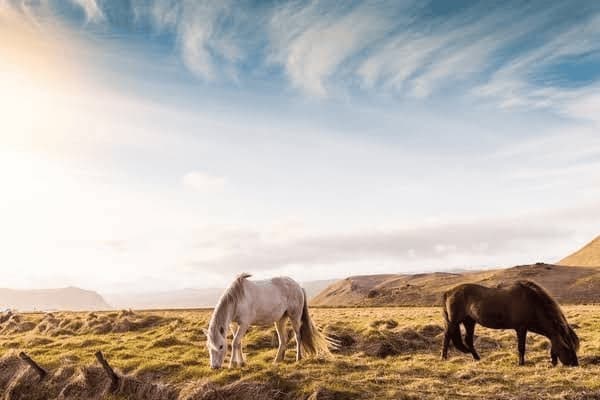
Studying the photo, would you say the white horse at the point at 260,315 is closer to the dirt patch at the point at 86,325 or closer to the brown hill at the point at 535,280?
the dirt patch at the point at 86,325

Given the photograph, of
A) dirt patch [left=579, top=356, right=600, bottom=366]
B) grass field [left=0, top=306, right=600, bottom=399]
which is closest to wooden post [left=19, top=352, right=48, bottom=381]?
grass field [left=0, top=306, right=600, bottom=399]

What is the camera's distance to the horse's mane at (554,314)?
12.9m

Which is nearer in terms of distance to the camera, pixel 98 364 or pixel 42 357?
pixel 98 364

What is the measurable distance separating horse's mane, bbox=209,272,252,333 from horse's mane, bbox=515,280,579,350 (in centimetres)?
808

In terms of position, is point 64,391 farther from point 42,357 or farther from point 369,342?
point 369,342

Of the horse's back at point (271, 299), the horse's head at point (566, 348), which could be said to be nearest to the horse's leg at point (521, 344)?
the horse's head at point (566, 348)

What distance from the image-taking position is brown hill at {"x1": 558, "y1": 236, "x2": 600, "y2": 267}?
13888 centimetres

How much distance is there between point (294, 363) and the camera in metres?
13.8

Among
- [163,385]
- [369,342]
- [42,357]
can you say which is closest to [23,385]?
[42,357]

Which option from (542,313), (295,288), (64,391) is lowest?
(64,391)

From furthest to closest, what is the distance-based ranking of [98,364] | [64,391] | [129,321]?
[129,321]
[98,364]
[64,391]

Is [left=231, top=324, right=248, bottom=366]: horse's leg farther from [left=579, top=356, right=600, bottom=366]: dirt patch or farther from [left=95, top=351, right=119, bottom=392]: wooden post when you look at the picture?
[left=579, top=356, right=600, bottom=366]: dirt patch

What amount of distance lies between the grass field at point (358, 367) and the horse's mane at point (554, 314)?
0.76 metres

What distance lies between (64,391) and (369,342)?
9.91 m
